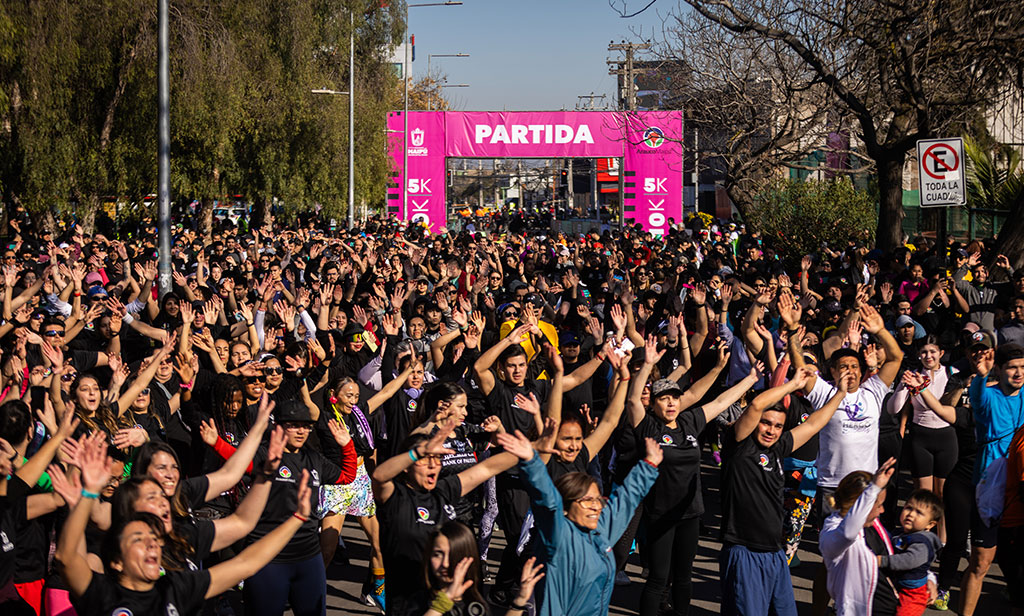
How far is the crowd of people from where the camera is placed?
4.87 metres

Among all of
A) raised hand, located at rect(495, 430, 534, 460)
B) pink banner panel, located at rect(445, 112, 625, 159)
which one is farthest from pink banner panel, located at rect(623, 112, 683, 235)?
raised hand, located at rect(495, 430, 534, 460)

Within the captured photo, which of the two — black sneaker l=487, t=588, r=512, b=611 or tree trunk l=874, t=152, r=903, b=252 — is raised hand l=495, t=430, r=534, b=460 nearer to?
black sneaker l=487, t=588, r=512, b=611

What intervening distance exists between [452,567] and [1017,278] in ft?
29.1

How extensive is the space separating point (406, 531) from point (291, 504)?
798 mm

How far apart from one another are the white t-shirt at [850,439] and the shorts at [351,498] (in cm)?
283

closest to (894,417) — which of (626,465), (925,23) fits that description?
(626,465)

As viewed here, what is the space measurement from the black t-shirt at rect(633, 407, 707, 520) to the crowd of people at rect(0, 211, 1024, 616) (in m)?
0.01

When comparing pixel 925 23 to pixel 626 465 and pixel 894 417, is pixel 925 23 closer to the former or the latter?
pixel 894 417

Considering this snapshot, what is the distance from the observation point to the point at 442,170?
115 feet

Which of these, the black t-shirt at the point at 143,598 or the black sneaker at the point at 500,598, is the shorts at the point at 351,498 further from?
the black t-shirt at the point at 143,598

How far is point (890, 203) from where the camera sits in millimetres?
17609

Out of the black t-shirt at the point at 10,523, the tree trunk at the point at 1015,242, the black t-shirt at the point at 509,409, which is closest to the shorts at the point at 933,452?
the black t-shirt at the point at 509,409

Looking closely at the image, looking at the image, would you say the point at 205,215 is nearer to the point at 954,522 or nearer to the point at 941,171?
the point at 941,171

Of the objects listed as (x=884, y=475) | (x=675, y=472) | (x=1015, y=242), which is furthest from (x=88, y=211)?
(x=884, y=475)
